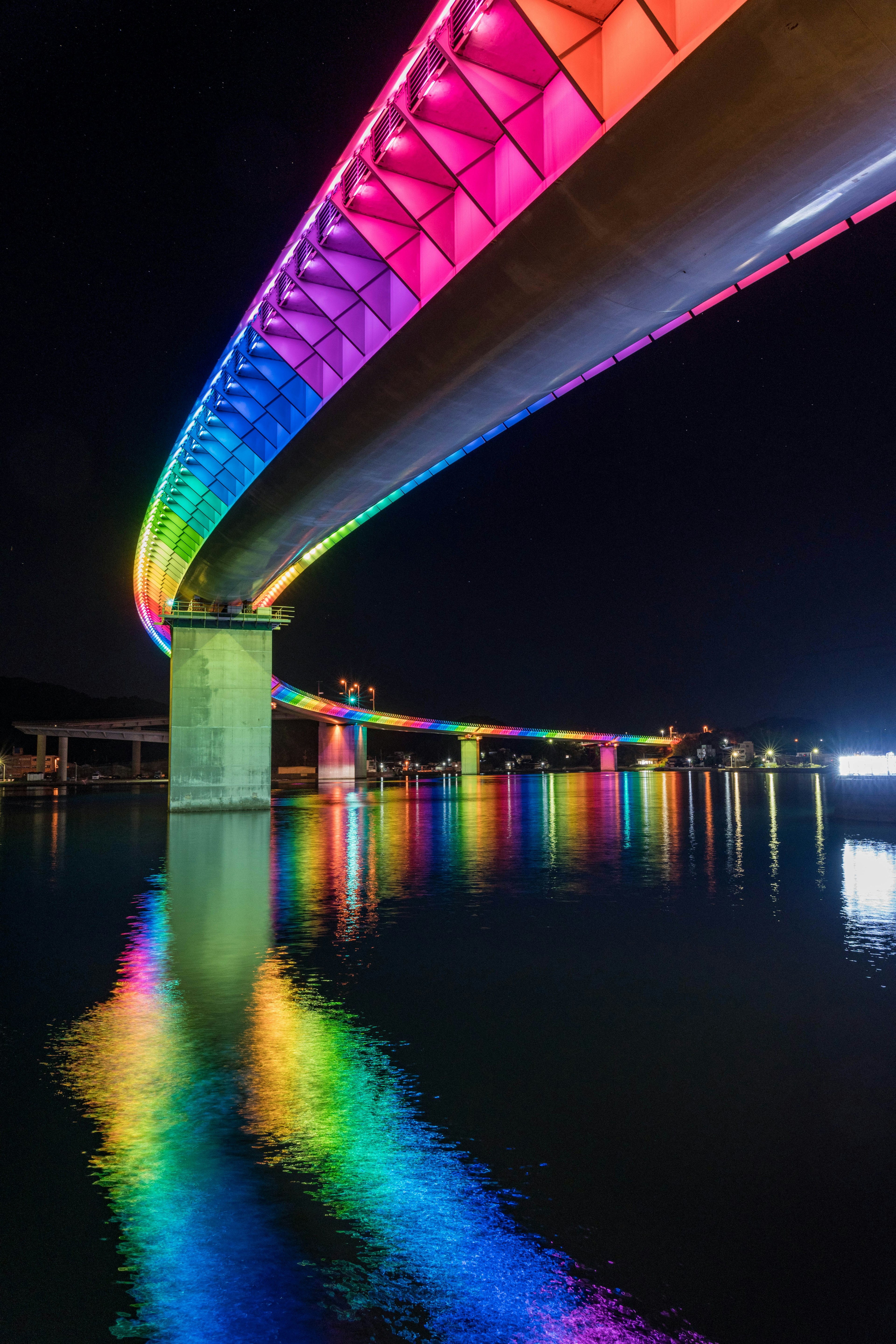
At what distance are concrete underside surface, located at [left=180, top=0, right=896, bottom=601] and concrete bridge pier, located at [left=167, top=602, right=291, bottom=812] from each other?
20616 millimetres

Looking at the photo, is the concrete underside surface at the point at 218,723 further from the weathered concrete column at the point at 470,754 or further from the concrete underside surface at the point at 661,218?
the weathered concrete column at the point at 470,754

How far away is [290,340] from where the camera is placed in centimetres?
2339

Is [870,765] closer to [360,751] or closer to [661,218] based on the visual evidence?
[661,218]

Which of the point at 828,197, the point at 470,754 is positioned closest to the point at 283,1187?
the point at 828,197

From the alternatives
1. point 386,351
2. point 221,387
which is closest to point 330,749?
point 221,387

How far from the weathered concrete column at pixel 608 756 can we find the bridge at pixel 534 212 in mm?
138994

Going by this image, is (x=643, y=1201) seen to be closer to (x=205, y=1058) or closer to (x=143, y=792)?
(x=205, y=1058)

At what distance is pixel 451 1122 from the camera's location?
18.0ft

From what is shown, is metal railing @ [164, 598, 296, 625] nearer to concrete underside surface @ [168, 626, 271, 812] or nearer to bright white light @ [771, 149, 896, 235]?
concrete underside surface @ [168, 626, 271, 812]

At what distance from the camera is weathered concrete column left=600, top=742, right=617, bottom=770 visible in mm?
162000

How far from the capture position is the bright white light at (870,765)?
31.2 metres

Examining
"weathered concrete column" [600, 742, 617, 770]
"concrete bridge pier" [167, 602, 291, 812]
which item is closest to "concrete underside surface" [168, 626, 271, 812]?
"concrete bridge pier" [167, 602, 291, 812]

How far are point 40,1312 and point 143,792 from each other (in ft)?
252

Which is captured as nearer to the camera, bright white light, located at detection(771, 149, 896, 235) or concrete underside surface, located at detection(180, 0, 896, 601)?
concrete underside surface, located at detection(180, 0, 896, 601)
